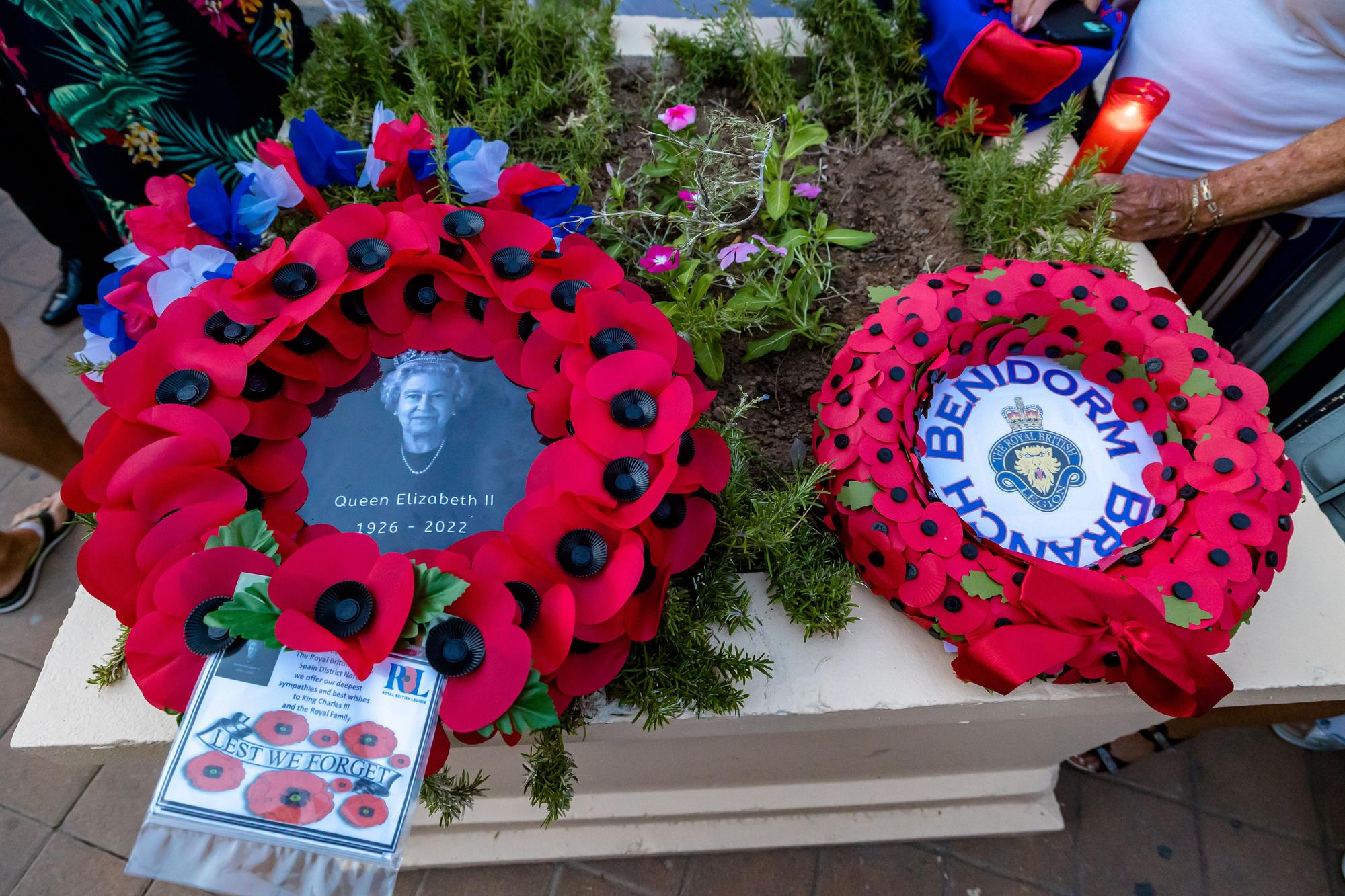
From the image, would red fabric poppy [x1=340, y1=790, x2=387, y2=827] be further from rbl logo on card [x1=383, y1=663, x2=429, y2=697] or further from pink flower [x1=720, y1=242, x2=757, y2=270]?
pink flower [x1=720, y1=242, x2=757, y2=270]

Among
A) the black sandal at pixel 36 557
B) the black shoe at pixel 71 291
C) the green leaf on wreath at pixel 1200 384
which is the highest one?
the green leaf on wreath at pixel 1200 384

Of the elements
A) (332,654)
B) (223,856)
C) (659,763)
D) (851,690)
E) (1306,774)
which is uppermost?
(332,654)

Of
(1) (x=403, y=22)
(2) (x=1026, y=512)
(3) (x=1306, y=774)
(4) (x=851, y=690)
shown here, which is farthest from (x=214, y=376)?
(3) (x=1306, y=774)

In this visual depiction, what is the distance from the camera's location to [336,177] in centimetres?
149

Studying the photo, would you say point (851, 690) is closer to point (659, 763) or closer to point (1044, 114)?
point (659, 763)

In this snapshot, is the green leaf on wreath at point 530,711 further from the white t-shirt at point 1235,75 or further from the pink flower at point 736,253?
the white t-shirt at point 1235,75

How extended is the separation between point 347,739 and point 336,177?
1130 mm

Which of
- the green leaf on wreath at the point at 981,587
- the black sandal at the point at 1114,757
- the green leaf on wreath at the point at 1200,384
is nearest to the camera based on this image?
the green leaf on wreath at the point at 981,587

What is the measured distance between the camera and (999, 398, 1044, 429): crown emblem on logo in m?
1.28

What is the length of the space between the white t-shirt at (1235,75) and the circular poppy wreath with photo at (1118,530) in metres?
0.84

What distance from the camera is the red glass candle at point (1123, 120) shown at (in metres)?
1.73

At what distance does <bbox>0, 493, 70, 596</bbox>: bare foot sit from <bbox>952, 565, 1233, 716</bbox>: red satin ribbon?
8.61 ft

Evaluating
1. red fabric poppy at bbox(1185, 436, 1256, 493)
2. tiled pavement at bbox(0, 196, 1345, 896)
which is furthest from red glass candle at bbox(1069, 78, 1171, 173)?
tiled pavement at bbox(0, 196, 1345, 896)

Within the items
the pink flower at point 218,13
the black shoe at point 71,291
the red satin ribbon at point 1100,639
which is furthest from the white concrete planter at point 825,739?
the black shoe at point 71,291
